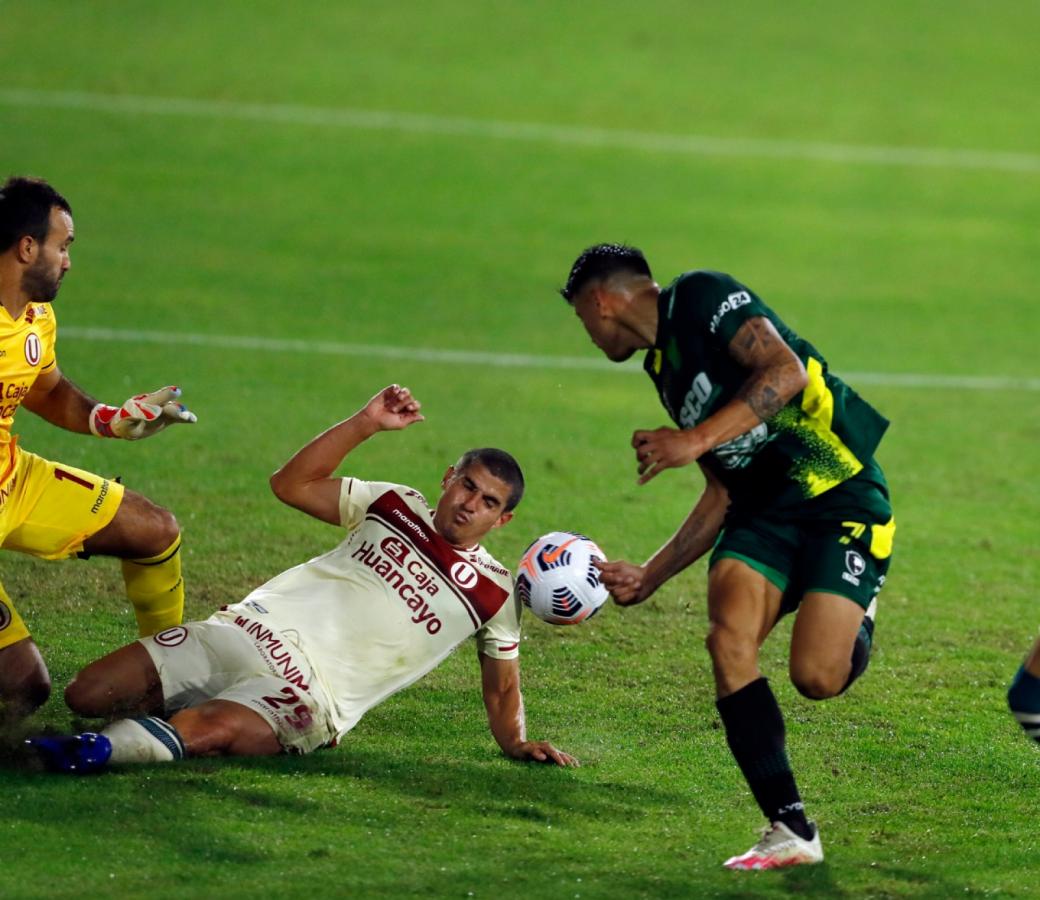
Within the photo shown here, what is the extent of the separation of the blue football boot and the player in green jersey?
2.00 m

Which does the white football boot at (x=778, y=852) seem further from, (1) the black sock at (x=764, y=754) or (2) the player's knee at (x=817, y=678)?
(2) the player's knee at (x=817, y=678)

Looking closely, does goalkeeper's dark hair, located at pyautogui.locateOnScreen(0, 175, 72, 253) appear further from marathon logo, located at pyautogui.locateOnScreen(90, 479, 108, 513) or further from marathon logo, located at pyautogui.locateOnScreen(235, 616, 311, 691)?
marathon logo, located at pyautogui.locateOnScreen(235, 616, 311, 691)

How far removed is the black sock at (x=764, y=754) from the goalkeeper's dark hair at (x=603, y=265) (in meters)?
1.62

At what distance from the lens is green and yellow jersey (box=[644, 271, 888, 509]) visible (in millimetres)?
6227

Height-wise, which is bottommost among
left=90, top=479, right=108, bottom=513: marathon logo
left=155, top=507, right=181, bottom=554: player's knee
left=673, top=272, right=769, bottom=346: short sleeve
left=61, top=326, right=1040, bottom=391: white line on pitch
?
left=155, top=507, right=181, bottom=554: player's knee

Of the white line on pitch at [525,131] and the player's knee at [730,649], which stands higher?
the white line on pitch at [525,131]

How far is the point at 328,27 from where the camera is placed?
2531 centimetres

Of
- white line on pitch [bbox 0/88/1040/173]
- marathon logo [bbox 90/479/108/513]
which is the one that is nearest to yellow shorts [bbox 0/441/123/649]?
marathon logo [bbox 90/479/108/513]

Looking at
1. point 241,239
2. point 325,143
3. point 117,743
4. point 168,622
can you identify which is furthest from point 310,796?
point 325,143

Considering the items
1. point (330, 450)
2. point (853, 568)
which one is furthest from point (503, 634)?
point (853, 568)

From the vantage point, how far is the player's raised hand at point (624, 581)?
6.50 m

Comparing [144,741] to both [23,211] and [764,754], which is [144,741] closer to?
[23,211]

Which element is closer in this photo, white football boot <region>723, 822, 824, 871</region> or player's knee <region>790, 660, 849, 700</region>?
white football boot <region>723, 822, 824, 871</region>

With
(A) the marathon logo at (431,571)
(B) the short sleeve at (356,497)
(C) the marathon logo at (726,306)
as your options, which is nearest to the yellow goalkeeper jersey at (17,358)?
(B) the short sleeve at (356,497)
